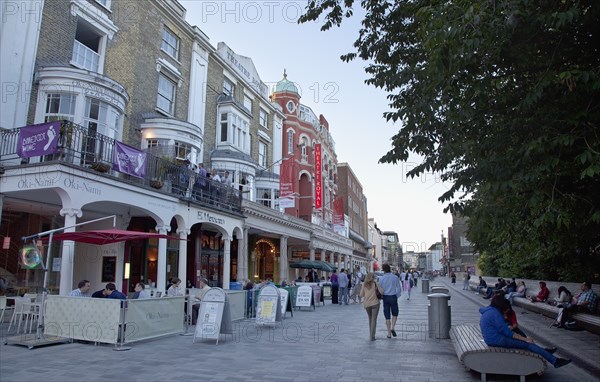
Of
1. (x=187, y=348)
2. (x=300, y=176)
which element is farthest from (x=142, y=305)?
(x=300, y=176)

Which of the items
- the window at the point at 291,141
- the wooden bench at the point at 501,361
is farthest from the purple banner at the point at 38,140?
the window at the point at 291,141

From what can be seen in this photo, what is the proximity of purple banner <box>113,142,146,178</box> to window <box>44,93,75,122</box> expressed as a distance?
2.68m

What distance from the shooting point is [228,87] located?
2906 cm

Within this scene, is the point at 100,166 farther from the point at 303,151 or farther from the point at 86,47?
the point at 303,151

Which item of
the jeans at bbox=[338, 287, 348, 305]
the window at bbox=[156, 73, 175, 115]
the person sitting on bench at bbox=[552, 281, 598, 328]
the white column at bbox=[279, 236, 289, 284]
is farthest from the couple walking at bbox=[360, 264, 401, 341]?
the white column at bbox=[279, 236, 289, 284]

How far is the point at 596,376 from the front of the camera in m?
7.37

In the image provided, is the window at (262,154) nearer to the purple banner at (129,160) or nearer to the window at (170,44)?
the window at (170,44)

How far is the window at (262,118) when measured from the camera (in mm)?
33491

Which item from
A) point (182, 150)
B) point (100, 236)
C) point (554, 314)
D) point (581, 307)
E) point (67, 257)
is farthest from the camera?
point (182, 150)

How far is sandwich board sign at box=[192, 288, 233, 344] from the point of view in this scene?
34.1ft

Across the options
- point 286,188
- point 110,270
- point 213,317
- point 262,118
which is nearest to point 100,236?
point 213,317

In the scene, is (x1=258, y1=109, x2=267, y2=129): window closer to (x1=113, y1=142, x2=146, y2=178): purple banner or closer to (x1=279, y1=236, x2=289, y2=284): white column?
(x1=279, y1=236, x2=289, y2=284): white column

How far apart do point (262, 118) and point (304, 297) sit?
60.4ft

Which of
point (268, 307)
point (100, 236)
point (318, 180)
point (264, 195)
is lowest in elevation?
point (268, 307)
